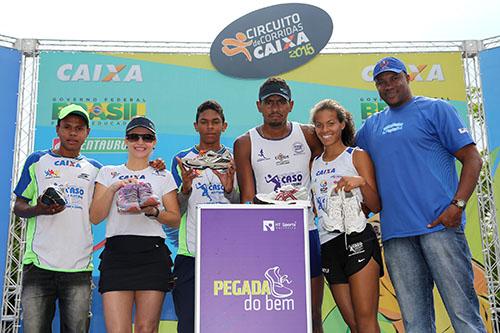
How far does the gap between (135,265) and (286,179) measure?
116cm

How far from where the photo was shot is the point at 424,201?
2891 mm

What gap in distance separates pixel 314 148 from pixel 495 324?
3.17 metres

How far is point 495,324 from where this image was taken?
16.9 ft

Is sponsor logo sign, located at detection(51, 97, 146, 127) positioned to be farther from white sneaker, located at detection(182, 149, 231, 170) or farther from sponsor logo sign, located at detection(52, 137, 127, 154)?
white sneaker, located at detection(182, 149, 231, 170)

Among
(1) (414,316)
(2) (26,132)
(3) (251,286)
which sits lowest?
(1) (414,316)

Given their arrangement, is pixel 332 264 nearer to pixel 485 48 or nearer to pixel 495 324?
pixel 495 324

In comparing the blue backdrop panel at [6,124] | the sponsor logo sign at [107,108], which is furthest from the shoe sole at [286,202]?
the blue backdrop panel at [6,124]

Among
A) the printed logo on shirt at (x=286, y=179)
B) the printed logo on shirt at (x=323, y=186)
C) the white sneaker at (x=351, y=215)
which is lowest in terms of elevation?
the white sneaker at (x=351, y=215)

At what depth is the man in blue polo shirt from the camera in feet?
9.08

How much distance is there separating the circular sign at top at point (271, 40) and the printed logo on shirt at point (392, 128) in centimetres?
265

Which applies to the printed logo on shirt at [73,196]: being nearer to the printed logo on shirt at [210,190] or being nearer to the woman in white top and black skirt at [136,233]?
the woman in white top and black skirt at [136,233]

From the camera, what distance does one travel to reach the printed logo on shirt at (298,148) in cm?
351

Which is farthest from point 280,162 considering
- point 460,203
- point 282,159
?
point 460,203

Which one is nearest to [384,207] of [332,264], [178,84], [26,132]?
[332,264]
